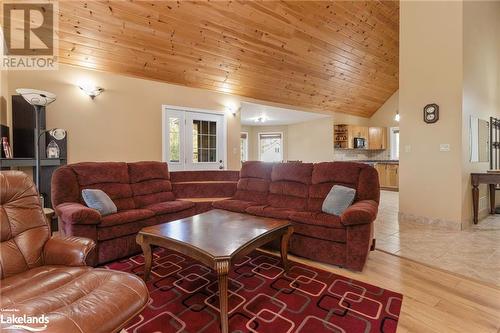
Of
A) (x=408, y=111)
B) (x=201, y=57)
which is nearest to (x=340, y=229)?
(x=408, y=111)

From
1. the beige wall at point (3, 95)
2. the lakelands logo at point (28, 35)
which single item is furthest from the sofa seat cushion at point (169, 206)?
the lakelands logo at point (28, 35)

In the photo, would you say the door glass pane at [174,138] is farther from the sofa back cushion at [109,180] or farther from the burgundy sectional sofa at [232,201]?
the sofa back cushion at [109,180]

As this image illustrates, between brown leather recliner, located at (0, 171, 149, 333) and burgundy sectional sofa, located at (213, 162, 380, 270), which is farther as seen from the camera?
burgundy sectional sofa, located at (213, 162, 380, 270)

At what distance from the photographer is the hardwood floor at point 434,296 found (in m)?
1.70

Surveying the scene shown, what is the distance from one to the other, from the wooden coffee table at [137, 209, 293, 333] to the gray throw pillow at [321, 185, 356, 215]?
64cm

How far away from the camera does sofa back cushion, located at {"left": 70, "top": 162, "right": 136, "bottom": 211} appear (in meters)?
3.10

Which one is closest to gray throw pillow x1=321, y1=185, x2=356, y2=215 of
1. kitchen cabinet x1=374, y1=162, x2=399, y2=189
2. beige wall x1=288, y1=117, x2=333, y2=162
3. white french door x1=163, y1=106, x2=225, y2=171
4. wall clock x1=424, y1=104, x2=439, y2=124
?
wall clock x1=424, y1=104, x2=439, y2=124

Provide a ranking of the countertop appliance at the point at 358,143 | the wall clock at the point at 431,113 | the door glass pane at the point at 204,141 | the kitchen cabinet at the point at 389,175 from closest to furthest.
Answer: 1. the wall clock at the point at 431,113
2. the door glass pane at the point at 204,141
3. the kitchen cabinet at the point at 389,175
4. the countertop appliance at the point at 358,143

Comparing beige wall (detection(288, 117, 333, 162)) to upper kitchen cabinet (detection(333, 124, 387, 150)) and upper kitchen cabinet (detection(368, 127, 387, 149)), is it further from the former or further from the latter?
upper kitchen cabinet (detection(368, 127, 387, 149))

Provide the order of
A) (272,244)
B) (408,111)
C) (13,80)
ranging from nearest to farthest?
1. (272,244)
2. (13,80)
3. (408,111)

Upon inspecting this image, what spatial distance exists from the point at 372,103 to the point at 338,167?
6.28 meters

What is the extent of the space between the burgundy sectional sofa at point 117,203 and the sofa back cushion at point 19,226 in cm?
54

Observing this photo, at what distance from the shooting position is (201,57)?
4.45 m

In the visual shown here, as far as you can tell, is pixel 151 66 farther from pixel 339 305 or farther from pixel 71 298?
pixel 339 305
